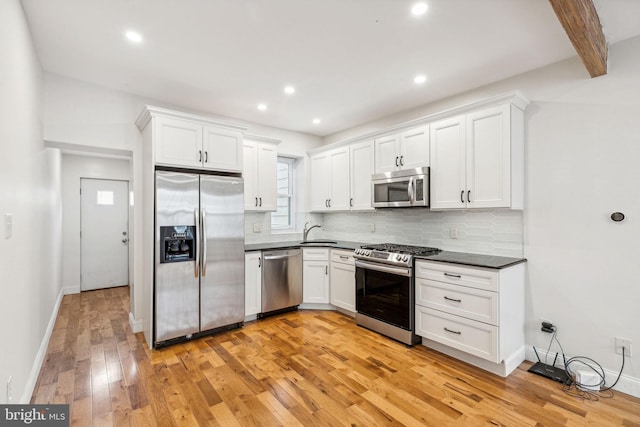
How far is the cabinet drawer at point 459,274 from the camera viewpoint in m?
2.59

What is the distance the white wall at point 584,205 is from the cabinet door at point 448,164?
58 cm

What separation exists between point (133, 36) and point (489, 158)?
3.26 meters

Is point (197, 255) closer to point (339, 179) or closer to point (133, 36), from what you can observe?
point (133, 36)

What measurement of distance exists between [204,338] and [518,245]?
346cm

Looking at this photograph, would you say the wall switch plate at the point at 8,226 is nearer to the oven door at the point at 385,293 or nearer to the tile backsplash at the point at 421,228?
the tile backsplash at the point at 421,228

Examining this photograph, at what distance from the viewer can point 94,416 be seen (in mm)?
2078

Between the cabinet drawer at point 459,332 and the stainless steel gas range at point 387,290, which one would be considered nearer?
the cabinet drawer at point 459,332

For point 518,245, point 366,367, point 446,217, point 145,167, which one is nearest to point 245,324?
point 366,367

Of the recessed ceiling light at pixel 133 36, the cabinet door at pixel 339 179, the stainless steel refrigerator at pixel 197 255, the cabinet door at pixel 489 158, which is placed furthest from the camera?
the cabinet door at pixel 339 179

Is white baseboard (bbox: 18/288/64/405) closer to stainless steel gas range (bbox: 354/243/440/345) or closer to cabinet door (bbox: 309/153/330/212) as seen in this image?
stainless steel gas range (bbox: 354/243/440/345)

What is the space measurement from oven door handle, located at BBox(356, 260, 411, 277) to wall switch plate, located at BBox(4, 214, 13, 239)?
119 inches

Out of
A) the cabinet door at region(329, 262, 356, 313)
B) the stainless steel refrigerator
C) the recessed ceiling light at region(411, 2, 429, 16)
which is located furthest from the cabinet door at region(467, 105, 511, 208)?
the stainless steel refrigerator

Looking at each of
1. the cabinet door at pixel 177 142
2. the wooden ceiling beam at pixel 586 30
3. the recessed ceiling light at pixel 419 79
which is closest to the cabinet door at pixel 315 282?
the cabinet door at pixel 177 142

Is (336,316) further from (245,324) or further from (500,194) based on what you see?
(500,194)
